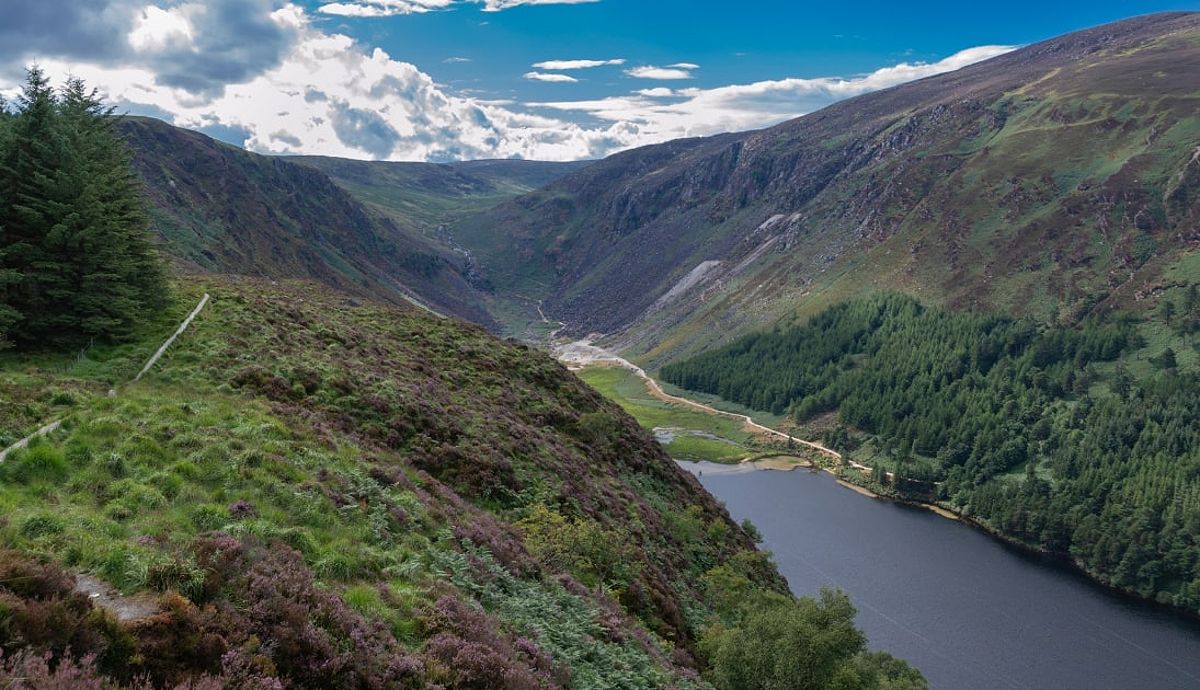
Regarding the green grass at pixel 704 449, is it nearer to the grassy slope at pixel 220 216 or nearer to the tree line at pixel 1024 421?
the tree line at pixel 1024 421

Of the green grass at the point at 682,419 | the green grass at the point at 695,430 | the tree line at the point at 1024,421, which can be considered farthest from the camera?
the green grass at the point at 682,419

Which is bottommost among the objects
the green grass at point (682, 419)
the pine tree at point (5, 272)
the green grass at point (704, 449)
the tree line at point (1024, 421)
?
the green grass at point (704, 449)

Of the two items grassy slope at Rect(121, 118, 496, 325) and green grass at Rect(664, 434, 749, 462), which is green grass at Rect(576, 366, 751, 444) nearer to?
green grass at Rect(664, 434, 749, 462)

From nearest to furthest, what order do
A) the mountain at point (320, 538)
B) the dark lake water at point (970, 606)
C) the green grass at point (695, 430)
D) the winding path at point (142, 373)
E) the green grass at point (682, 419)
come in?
the mountain at point (320, 538), the winding path at point (142, 373), the dark lake water at point (970, 606), the green grass at point (695, 430), the green grass at point (682, 419)

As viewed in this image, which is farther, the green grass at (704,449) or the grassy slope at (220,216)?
the green grass at (704,449)

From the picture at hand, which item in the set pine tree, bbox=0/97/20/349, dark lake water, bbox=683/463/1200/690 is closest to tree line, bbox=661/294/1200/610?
dark lake water, bbox=683/463/1200/690

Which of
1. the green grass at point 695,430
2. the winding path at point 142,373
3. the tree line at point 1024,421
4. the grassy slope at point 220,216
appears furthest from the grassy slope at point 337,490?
the green grass at point 695,430
